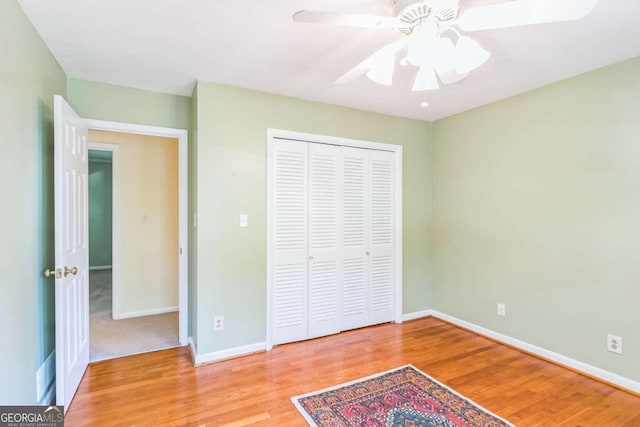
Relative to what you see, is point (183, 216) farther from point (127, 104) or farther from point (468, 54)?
point (468, 54)

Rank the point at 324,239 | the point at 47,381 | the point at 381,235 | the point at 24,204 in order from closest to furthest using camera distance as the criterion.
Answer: the point at 24,204 → the point at 47,381 → the point at 324,239 → the point at 381,235

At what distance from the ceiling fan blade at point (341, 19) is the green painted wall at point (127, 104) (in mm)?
2052

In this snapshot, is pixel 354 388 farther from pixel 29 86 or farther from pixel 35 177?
pixel 29 86

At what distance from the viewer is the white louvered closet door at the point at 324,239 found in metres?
3.18

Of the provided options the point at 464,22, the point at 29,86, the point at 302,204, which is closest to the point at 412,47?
the point at 464,22

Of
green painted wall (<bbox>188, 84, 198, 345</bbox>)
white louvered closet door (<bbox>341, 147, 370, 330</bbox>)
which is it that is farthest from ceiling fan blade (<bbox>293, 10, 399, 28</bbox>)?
white louvered closet door (<bbox>341, 147, 370, 330</bbox>)

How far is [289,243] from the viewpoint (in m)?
3.08

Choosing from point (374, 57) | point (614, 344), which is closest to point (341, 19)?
point (374, 57)

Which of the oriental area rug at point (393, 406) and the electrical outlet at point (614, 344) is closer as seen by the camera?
the oriental area rug at point (393, 406)

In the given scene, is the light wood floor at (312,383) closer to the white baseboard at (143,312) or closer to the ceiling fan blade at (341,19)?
the white baseboard at (143,312)

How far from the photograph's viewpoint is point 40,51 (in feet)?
6.54

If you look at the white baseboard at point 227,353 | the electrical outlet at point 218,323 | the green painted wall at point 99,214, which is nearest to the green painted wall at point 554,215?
the white baseboard at point 227,353

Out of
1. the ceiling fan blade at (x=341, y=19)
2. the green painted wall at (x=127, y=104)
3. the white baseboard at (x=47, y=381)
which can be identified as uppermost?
the green painted wall at (x=127, y=104)

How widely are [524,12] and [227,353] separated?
3014 millimetres
